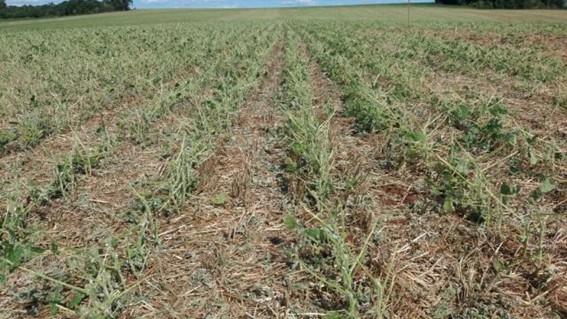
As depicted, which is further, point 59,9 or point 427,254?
point 59,9

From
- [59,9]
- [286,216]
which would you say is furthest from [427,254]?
[59,9]

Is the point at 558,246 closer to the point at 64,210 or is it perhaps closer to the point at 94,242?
the point at 94,242

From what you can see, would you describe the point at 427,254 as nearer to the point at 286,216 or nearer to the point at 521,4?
the point at 286,216

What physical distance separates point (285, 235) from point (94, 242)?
1.36 metres

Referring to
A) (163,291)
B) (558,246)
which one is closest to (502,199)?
(558,246)

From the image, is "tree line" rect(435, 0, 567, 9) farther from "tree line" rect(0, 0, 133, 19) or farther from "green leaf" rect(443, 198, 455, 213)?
"green leaf" rect(443, 198, 455, 213)

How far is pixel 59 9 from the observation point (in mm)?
79062

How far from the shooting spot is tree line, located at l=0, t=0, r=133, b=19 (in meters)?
73.9

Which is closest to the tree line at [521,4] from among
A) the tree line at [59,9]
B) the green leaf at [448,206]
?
the tree line at [59,9]

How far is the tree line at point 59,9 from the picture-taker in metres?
73.9

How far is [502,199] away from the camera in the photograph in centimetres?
313

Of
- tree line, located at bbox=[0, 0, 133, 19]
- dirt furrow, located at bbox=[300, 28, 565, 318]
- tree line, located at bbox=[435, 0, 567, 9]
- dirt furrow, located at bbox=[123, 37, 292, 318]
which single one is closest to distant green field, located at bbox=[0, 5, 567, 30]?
tree line, located at bbox=[435, 0, 567, 9]

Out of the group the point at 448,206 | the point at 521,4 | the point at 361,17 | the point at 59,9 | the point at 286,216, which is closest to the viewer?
the point at 286,216

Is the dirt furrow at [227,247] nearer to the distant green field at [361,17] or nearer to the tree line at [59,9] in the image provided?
the distant green field at [361,17]
